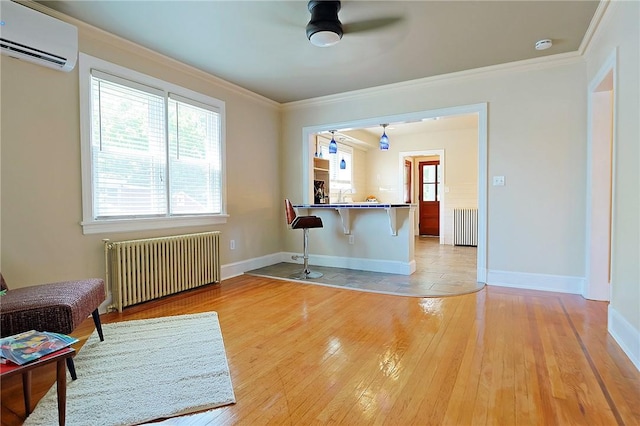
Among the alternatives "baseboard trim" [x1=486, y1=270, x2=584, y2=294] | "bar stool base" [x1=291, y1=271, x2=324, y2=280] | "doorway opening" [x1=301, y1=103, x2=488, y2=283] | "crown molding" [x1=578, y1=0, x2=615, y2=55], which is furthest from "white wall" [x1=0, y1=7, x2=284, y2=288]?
"crown molding" [x1=578, y1=0, x2=615, y2=55]

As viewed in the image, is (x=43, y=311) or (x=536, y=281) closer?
(x=43, y=311)

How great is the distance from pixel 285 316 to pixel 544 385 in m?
1.88

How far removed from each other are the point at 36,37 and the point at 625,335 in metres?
4.67

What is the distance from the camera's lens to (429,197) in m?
9.04

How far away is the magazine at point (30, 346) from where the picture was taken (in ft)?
4.31

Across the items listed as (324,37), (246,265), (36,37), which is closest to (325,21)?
(324,37)

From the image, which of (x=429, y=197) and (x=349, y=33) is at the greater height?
(x=349, y=33)

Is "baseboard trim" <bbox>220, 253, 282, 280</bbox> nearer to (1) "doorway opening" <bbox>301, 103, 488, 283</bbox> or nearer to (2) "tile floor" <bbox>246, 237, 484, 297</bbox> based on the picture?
(2) "tile floor" <bbox>246, 237, 484, 297</bbox>

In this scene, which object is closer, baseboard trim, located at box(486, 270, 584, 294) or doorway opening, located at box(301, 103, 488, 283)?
baseboard trim, located at box(486, 270, 584, 294)

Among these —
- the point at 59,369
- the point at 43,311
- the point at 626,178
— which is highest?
the point at 626,178

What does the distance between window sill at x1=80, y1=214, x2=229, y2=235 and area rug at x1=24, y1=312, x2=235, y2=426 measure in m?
0.92

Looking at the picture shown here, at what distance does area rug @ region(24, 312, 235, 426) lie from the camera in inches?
60.9

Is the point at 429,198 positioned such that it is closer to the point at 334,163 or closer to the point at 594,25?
the point at 334,163

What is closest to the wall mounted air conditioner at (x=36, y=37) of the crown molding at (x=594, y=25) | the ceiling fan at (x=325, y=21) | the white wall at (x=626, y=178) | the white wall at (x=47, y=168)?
the white wall at (x=47, y=168)
